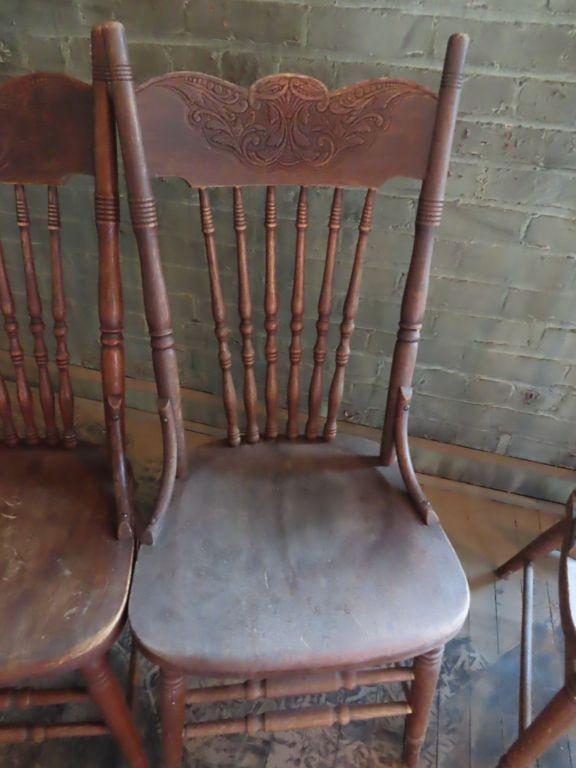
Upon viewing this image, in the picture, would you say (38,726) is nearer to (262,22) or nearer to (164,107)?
(164,107)

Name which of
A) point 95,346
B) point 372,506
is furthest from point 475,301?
point 95,346

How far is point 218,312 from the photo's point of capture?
1.02 m

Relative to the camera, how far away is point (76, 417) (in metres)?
1.75

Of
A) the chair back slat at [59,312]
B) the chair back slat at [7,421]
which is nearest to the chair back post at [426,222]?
the chair back slat at [59,312]

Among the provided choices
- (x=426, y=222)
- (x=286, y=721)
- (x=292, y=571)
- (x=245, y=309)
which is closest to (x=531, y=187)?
(x=426, y=222)

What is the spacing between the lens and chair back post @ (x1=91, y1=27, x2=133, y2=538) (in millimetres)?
838

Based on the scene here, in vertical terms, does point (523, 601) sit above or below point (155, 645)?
below

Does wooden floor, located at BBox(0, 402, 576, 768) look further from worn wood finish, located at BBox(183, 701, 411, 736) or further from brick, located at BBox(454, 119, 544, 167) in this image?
brick, located at BBox(454, 119, 544, 167)

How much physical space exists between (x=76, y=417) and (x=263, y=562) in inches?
40.4

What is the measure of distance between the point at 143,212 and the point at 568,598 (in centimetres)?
86

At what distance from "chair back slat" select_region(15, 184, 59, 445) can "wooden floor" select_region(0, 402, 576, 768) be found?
538 mm

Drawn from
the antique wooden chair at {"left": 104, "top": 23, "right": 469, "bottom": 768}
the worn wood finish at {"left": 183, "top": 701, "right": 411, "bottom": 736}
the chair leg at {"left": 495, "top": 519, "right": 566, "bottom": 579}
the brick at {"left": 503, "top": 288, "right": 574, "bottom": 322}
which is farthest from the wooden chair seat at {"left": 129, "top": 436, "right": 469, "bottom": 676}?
the brick at {"left": 503, "top": 288, "right": 574, "bottom": 322}

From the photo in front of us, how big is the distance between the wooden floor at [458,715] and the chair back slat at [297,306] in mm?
590

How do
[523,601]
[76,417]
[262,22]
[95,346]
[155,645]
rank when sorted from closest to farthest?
[155,645] → [262,22] → [523,601] → [95,346] → [76,417]
